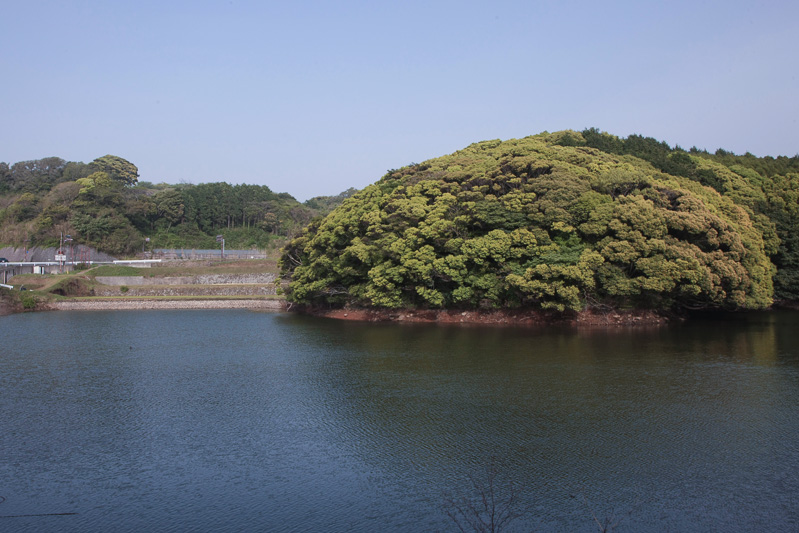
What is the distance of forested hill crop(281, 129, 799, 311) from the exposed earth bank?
534 mm

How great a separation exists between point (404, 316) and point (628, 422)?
22.1 meters

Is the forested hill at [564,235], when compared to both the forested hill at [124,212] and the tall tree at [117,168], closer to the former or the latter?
the forested hill at [124,212]

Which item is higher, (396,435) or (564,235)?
(564,235)

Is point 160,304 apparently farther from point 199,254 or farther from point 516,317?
point 516,317

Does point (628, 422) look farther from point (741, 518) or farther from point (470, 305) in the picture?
point (470, 305)

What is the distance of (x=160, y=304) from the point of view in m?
45.1

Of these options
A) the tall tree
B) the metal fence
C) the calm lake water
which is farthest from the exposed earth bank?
the tall tree

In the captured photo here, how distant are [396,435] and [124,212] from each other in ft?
228

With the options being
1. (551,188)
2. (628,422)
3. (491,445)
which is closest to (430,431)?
(491,445)

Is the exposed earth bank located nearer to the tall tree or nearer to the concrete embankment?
the concrete embankment

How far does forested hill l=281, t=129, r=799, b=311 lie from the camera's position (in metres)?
28.6

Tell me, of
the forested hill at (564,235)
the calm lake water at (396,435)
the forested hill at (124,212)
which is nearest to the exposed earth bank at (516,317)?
the forested hill at (564,235)

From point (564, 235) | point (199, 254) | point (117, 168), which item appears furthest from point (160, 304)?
point (117, 168)

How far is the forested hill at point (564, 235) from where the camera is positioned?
28.6 m
